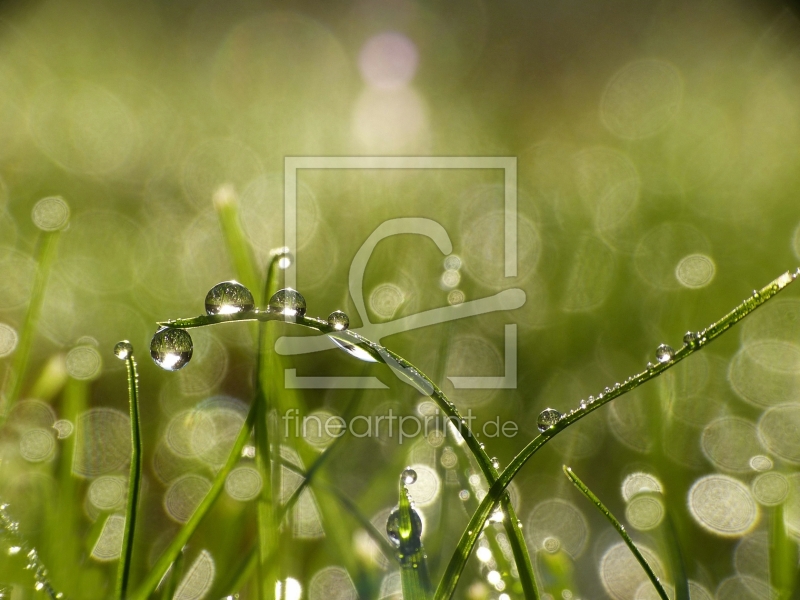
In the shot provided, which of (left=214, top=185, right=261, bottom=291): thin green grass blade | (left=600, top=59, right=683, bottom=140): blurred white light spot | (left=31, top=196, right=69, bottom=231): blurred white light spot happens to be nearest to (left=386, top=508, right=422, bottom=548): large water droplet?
(left=214, top=185, right=261, bottom=291): thin green grass blade

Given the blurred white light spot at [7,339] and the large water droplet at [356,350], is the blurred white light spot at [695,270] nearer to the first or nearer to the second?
the large water droplet at [356,350]

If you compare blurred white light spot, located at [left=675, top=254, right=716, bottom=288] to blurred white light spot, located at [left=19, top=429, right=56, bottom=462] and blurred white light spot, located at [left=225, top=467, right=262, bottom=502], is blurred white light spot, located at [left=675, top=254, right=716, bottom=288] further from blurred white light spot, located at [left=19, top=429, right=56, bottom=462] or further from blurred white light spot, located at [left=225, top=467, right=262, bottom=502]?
blurred white light spot, located at [left=19, top=429, right=56, bottom=462]

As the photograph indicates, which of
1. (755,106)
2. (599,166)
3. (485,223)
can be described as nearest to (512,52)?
(599,166)

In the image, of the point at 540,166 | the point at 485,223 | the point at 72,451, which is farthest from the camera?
the point at 540,166

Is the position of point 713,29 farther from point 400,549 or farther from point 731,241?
point 400,549

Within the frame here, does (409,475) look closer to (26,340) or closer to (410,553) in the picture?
(410,553)
